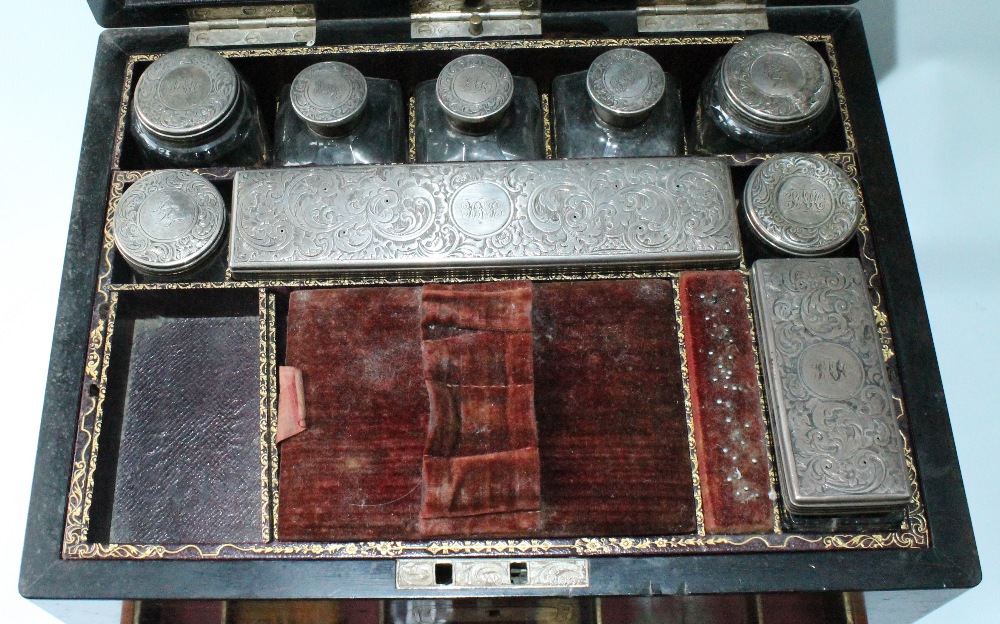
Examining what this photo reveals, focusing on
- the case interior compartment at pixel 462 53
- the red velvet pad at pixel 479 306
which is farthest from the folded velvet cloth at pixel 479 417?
the case interior compartment at pixel 462 53

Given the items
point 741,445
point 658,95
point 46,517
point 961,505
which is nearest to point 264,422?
point 46,517

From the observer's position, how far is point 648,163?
1.69m

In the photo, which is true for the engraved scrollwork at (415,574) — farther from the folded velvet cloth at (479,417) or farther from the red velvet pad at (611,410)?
the red velvet pad at (611,410)

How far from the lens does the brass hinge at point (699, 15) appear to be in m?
1.87

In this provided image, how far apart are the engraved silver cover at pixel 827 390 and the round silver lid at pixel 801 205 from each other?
0.14 ft

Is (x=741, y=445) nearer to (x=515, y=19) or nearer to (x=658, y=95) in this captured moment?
(x=658, y=95)

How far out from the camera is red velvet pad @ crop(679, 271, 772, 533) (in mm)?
1499

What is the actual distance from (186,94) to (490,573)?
1.02 meters

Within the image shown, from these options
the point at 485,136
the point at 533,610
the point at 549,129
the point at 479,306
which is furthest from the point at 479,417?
the point at 549,129

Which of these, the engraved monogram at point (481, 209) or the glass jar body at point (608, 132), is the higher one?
the glass jar body at point (608, 132)

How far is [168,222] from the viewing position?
65.3 inches

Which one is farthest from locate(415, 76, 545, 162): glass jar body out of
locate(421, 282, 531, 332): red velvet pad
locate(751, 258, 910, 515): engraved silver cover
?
locate(751, 258, 910, 515): engraved silver cover

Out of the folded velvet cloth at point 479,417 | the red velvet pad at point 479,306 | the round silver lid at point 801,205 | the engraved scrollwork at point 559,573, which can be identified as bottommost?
the engraved scrollwork at point 559,573

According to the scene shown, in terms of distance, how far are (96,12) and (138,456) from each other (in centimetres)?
88
